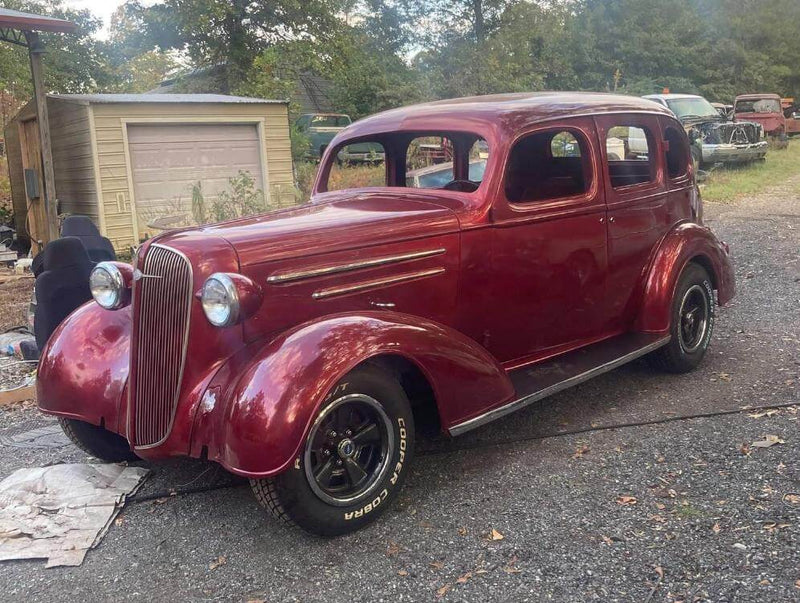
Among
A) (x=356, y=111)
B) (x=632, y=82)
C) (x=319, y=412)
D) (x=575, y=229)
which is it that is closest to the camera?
(x=319, y=412)

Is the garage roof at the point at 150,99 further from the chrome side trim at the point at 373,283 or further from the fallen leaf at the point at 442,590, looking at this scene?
the fallen leaf at the point at 442,590

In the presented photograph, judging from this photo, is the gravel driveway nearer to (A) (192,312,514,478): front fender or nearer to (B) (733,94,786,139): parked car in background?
(A) (192,312,514,478): front fender

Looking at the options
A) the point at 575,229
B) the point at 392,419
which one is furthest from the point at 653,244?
the point at 392,419

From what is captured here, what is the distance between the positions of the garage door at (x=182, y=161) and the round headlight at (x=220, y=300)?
8.22 meters

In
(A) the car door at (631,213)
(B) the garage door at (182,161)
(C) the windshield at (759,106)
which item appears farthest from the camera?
(C) the windshield at (759,106)

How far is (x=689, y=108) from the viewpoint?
16.4 m

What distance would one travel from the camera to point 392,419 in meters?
3.17

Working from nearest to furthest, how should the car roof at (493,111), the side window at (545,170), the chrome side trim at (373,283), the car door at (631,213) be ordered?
the chrome side trim at (373,283)
the car roof at (493,111)
the side window at (545,170)
the car door at (631,213)

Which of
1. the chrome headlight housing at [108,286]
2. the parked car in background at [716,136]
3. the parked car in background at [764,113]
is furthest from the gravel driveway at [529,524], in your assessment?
the parked car in background at [764,113]

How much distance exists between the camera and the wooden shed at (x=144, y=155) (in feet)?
34.7

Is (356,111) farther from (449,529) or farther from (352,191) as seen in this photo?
(449,529)

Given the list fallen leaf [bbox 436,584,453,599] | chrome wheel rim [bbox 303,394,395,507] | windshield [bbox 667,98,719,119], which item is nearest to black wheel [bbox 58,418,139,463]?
chrome wheel rim [bbox 303,394,395,507]

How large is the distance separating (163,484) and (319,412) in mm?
1193

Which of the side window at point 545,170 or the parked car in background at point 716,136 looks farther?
the parked car in background at point 716,136
